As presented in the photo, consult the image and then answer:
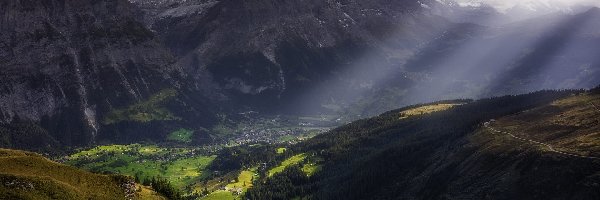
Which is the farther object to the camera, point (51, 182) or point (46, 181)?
point (51, 182)

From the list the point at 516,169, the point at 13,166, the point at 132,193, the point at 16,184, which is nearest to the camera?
the point at 16,184

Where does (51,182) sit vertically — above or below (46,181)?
below

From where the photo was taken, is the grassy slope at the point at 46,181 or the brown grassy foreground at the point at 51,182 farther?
the brown grassy foreground at the point at 51,182

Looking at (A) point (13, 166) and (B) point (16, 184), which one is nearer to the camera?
(B) point (16, 184)

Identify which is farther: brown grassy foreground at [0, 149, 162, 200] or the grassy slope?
brown grassy foreground at [0, 149, 162, 200]

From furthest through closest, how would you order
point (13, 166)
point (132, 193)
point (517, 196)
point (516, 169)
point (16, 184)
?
point (516, 169) < point (517, 196) < point (132, 193) < point (13, 166) < point (16, 184)

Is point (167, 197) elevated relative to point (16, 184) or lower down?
lower down

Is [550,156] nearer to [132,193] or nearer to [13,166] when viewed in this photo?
[132,193]

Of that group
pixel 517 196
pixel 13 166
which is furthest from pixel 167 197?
pixel 517 196
